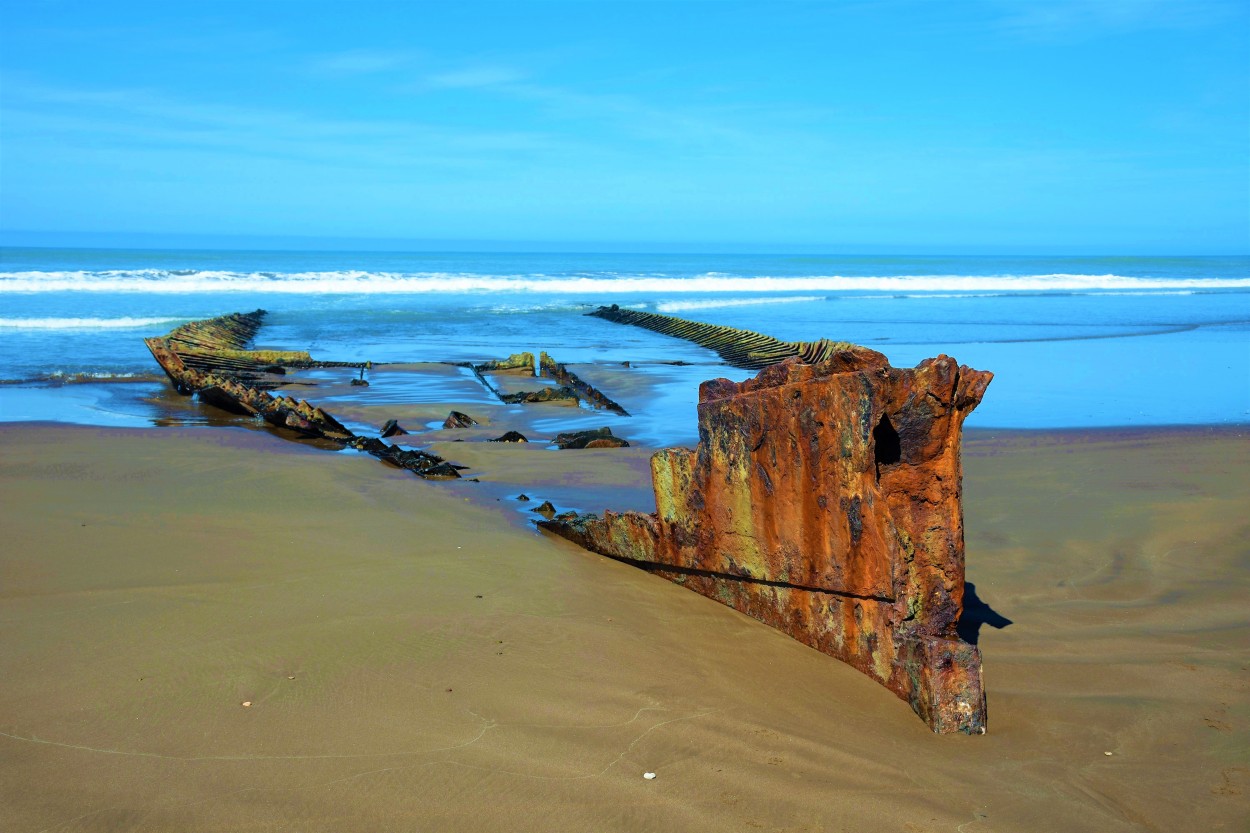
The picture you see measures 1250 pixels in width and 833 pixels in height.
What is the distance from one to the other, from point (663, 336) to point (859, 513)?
24009 mm

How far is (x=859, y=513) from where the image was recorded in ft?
13.1

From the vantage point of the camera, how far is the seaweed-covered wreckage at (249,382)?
8.62 metres

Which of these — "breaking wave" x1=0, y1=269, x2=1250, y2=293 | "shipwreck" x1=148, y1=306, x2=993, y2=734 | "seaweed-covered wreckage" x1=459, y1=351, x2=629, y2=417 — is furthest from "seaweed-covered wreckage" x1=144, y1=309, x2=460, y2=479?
"breaking wave" x1=0, y1=269, x2=1250, y2=293

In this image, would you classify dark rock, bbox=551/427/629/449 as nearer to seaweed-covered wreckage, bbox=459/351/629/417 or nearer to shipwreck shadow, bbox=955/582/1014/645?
seaweed-covered wreckage, bbox=459/351/629/417

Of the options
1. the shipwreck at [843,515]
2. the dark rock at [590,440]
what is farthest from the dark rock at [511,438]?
the shipwreck at [843,515]

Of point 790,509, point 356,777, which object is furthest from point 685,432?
point 356,777

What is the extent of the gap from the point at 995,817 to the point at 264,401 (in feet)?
32.5

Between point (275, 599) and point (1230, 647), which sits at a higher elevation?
point (275, 599)

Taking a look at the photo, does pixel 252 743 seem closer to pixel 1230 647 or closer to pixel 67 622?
pixel 67 622

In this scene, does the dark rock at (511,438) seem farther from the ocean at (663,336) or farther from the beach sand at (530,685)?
the beach sand at (530,685)

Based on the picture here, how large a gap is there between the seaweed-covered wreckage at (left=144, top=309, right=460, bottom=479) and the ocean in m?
0.69

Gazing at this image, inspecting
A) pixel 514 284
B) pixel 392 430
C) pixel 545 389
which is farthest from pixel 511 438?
pixel 514 284

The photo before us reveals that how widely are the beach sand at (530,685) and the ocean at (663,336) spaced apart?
5439mm

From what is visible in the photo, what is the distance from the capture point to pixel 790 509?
434 centimetres
